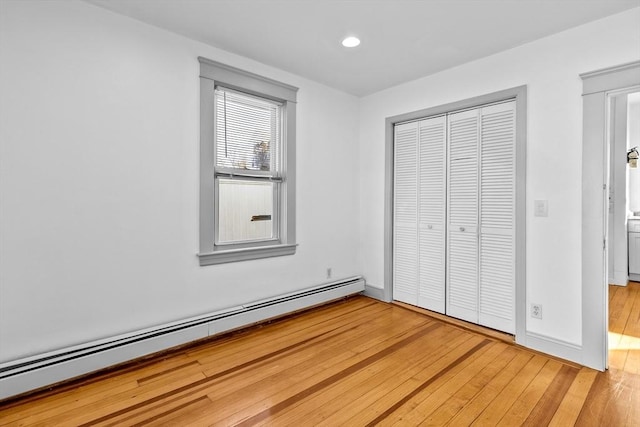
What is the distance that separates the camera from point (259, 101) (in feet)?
10.9

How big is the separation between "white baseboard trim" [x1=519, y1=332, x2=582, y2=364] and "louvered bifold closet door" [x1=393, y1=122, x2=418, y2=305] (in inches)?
48.4

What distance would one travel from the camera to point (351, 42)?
282 cm

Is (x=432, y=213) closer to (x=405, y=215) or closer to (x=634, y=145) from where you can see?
(x=405, y=215)

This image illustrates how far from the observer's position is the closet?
3.00 metres

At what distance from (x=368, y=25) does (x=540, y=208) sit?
6.80 ft

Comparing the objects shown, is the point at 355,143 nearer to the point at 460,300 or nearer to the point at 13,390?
the point at 460,300

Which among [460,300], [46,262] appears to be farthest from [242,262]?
[460,300]

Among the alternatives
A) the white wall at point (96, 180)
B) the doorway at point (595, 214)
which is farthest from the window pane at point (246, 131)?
the doorway at point (595, 214)

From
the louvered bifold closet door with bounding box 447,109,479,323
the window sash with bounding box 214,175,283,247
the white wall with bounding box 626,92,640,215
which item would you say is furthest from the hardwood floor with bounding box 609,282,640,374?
the window sash with bounding box 214,175,283,247

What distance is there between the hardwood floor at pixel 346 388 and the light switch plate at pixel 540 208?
1.17 m

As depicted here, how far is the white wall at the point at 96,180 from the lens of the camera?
206 centimetres

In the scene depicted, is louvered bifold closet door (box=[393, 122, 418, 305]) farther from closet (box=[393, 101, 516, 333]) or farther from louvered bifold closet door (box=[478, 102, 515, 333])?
louvered bifold closet door (box=[478, 102, 515, 333])

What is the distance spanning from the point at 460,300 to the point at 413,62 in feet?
8.10

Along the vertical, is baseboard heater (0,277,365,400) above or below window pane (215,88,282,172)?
below
